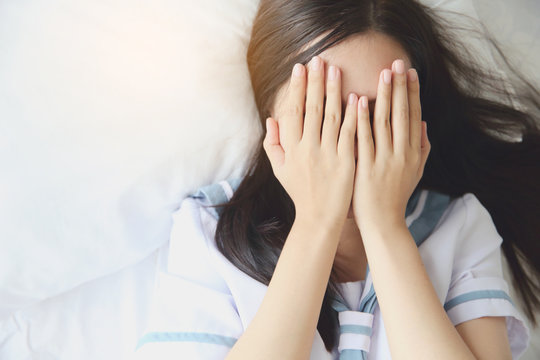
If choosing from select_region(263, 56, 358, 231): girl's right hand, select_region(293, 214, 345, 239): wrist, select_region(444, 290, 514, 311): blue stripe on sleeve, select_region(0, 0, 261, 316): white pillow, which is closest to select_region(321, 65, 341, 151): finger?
select_region(263, 56, 358, 231): girl's right hand

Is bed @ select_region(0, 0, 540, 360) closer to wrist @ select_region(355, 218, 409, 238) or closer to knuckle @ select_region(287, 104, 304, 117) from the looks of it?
knuckle @ select_region(287, 104, 304, 117)

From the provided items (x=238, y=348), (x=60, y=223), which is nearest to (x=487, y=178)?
(x=238, y=348)

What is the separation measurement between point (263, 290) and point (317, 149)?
232 mm

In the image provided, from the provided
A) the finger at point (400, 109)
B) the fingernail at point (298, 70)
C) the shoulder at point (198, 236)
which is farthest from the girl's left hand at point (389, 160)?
the shoulder at point (198, 236)

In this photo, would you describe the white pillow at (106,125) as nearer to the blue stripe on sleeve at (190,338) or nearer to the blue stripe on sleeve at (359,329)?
the blue stripe on sleeve at (190,338)

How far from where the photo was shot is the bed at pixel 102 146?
0.77 m

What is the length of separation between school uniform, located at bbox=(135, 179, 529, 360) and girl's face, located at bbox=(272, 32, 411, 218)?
0.29 m

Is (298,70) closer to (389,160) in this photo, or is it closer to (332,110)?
(332,110)

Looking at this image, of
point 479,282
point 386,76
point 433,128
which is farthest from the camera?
point 433,128

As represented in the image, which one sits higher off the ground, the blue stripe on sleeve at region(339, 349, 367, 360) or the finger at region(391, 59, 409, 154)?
the finger at region(391, 59, 409, 154)

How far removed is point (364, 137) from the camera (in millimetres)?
723

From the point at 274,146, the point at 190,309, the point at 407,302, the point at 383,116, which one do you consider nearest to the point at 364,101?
the point at 383,116

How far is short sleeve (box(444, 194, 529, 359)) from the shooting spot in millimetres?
774

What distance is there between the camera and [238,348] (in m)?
0.68
